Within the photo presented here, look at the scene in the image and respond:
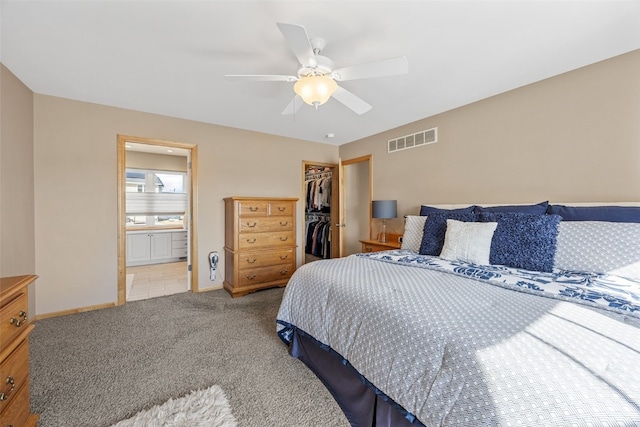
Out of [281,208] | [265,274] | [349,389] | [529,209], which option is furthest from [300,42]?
[265,274]

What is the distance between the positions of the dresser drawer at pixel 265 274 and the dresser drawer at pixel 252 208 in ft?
2.52

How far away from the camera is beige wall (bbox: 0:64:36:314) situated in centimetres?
212

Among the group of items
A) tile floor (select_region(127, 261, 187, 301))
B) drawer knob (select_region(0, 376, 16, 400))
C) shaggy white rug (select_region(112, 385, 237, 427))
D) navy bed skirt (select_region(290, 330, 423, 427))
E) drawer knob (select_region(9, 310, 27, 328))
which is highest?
drawer knob (select_region(9, 310, 27, 328))

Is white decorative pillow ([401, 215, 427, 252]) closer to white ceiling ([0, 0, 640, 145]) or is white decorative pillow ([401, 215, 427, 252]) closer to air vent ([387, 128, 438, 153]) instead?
air vent ([387, 128, 438, 153])

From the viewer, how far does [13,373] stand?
115cm

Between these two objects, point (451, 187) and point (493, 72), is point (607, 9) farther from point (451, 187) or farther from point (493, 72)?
point (451, 187)

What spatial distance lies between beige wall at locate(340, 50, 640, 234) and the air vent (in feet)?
0.23

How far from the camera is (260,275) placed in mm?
3574

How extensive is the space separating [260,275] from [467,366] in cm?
305

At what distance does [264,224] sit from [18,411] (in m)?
2.62

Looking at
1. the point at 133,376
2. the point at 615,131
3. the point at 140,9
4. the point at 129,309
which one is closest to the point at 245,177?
the point at 129,309

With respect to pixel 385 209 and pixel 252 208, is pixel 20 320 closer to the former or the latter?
pixel 252 208

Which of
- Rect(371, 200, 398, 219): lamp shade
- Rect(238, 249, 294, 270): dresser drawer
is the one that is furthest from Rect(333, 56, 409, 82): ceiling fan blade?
Rect(238, 249, 294, 270): dresser drawer

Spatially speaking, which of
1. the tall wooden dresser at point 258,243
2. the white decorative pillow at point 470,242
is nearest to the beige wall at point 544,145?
the white decorative pillow at point 470,242
